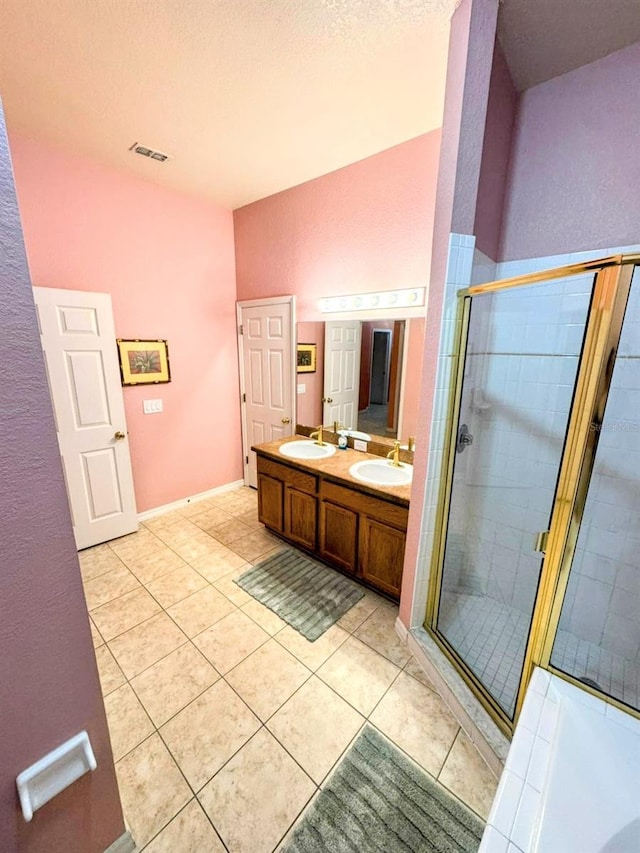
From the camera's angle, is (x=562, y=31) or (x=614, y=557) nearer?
(x=562, y=31)

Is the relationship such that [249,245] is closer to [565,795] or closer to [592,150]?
[592,150]

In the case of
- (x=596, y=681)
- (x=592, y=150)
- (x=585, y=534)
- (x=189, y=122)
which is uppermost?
(x=189, y=122)

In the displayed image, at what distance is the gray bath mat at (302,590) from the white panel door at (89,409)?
4.52 ft

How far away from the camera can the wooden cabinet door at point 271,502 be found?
276 centimetres

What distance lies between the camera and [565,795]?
0.96 metres

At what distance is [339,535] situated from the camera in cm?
239

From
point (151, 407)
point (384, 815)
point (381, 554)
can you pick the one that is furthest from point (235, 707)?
point (151, 407)

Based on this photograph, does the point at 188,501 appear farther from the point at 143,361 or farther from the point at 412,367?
the point at 412,367

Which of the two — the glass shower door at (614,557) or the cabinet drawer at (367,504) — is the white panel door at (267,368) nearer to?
the cabinet drawer at (367,504)

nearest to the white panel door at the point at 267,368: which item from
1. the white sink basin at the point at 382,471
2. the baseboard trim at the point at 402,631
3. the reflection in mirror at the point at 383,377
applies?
the reflection in mirror at the point at 383,377

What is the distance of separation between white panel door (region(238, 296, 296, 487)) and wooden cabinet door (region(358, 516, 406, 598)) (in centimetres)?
140

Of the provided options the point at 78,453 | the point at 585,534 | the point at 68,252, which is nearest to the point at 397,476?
the point at 585,534

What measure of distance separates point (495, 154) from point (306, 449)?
7.15 feet

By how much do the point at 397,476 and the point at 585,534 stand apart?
1051 millimetres
